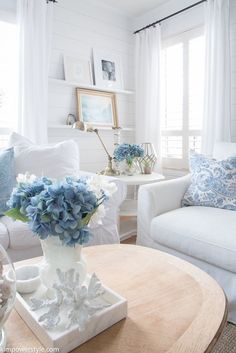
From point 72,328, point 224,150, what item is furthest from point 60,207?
point 224,150

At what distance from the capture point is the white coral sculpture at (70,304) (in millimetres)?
676

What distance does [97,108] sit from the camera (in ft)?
10.0

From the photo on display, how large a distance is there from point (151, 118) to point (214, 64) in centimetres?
90

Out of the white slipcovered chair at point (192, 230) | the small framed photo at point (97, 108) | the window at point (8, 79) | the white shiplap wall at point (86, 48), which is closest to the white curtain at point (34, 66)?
the window at point (8, 79)

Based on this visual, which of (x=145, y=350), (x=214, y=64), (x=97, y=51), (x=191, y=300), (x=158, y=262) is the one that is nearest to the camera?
(x=145, y=350)

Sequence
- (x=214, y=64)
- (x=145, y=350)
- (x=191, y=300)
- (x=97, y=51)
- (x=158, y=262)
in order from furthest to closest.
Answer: (x=97, y=51)
(x=214, y=64)
(x=158, y=262)
(x=191, y=300)
(x=145, y=350)

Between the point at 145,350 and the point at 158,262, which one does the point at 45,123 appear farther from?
the point at 145,350

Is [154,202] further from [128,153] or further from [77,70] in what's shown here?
[77,70]

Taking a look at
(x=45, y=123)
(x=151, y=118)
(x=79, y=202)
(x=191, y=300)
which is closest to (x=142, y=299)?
(x=191, y=300)

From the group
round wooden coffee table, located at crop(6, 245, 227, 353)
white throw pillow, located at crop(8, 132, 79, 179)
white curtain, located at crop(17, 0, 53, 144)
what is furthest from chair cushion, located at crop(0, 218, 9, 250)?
white curtain, located at crop(17, 0, 53, 144)

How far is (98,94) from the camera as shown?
3.05 meters

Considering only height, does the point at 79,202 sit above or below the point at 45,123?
below

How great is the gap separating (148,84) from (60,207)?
276 centimetres

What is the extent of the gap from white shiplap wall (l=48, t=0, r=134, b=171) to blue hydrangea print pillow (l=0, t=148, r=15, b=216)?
1.06 metres
